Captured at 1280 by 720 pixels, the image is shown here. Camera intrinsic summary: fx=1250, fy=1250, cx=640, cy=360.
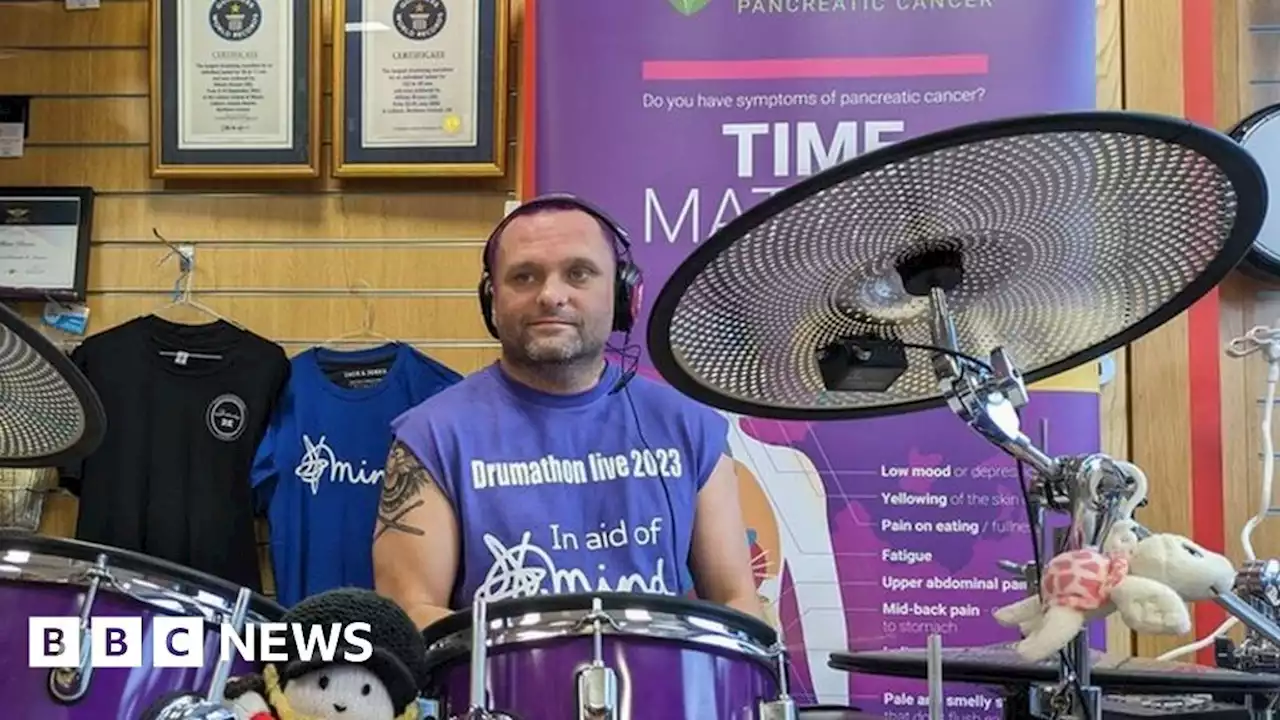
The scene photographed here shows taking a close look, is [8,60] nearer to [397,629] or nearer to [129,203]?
[129,203]

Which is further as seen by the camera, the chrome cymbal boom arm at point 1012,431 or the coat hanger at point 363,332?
the coat hanger at point 363,332

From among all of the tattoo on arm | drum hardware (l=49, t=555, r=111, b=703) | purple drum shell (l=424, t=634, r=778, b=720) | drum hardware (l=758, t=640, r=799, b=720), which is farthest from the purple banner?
drum hardware (l=49, t=555, r=111, b=703)

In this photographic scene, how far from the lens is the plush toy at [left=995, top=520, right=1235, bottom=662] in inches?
33.6

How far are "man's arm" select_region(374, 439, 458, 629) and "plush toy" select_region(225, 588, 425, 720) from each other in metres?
0.71

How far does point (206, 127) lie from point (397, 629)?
1.72 metres

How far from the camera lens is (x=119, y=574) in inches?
44.8

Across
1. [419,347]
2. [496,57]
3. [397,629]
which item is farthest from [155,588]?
[496,57]

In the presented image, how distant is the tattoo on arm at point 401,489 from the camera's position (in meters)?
1.71

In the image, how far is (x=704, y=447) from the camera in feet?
6.03

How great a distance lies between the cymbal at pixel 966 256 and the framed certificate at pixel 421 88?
1.29 m

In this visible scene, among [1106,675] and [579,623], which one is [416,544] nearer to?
[579,623]

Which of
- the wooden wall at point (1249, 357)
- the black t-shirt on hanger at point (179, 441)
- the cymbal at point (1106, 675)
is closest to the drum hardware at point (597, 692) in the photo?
the cymbal at point (1106, 675)

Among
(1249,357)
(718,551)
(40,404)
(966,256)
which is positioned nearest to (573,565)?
(718,551)

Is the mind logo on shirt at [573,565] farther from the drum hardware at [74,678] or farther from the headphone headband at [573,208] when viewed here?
the drum hardware at [74,678]
